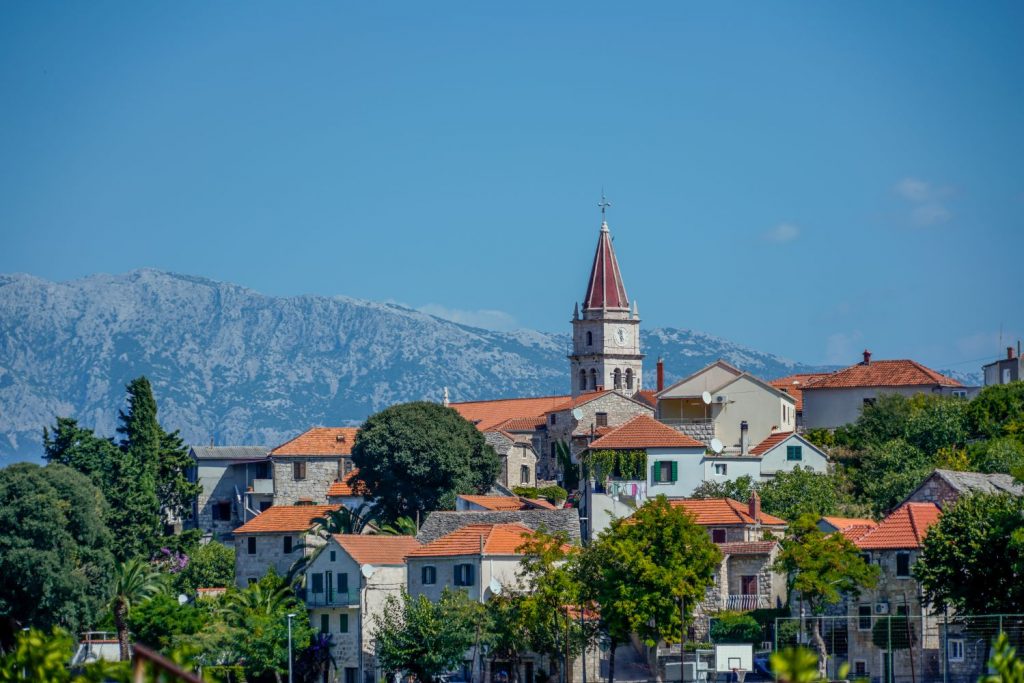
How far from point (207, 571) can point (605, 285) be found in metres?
58.9

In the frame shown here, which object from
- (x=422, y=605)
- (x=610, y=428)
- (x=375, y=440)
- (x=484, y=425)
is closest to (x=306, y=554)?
(x=375, y=440)

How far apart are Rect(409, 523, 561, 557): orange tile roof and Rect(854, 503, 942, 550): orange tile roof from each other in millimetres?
12915

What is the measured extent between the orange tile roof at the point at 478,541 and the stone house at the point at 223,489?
33882 millimetres

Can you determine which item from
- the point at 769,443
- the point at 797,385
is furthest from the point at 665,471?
the point at 797,385

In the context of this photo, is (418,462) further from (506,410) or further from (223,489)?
(506,410)

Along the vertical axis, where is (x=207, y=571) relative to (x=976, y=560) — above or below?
above

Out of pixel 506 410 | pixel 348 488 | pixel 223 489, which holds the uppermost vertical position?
pixel 506 410

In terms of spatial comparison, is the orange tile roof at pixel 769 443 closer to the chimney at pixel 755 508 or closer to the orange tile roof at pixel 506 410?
the chimney at pixel 755 508

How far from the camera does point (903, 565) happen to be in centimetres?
6303

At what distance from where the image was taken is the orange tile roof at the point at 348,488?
93.8 meters

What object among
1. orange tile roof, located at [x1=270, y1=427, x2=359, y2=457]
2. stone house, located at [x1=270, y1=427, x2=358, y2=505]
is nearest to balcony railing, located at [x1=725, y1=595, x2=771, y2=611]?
stone house, located at [x1=270, y1=427, x2=358, y2=505]

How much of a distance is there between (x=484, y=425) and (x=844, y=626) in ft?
187

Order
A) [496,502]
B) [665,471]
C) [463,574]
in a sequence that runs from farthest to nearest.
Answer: [665,471] → [496,502] → [463,574]

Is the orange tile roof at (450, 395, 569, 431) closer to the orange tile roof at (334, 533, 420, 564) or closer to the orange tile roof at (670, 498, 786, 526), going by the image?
the orange tile roof at (334, 533, 420, 564)
